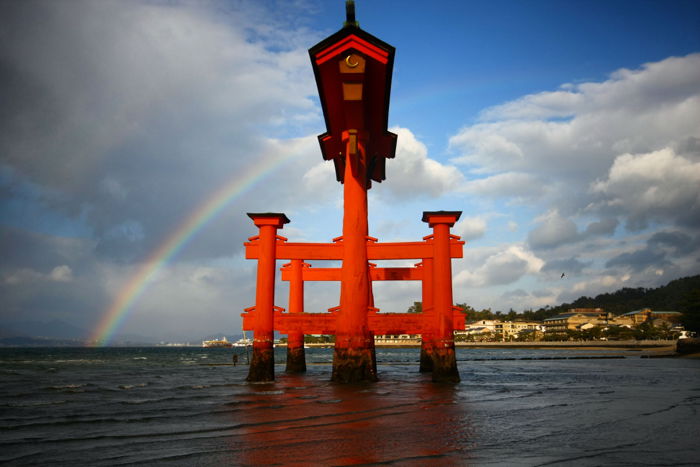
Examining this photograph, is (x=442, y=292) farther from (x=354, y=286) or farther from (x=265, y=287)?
(x=265, y=287)

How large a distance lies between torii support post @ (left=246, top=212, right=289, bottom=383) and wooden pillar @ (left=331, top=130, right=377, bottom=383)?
275 centimetres

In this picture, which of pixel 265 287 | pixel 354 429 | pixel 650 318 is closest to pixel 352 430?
pixel 354 429

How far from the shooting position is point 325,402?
12.9 metres

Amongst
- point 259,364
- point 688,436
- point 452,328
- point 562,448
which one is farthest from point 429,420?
point 259,364

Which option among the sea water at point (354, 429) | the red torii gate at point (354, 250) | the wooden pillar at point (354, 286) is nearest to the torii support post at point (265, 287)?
the red torii gate at point (354, 250)

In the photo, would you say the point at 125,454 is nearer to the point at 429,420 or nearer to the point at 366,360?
the point at 429,420

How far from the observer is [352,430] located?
8.71 m

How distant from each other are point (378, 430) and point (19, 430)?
23.8ft

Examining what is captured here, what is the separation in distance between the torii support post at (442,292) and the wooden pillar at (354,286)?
2.52 meters

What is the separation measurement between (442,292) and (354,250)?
3599 mm

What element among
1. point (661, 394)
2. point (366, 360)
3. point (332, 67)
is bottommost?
point (661, 394)

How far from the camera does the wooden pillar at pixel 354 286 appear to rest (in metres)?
17.3

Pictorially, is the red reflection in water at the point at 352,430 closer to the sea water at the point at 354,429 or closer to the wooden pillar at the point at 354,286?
the sea water at the point at 354,429

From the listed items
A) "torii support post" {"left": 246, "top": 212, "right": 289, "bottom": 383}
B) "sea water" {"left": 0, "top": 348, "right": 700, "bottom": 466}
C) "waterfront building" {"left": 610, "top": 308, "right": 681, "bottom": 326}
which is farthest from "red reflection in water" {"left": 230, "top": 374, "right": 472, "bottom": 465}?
"waterfront building" {"left": 610, "top": 308, "right": 681, "bottom": 326}
